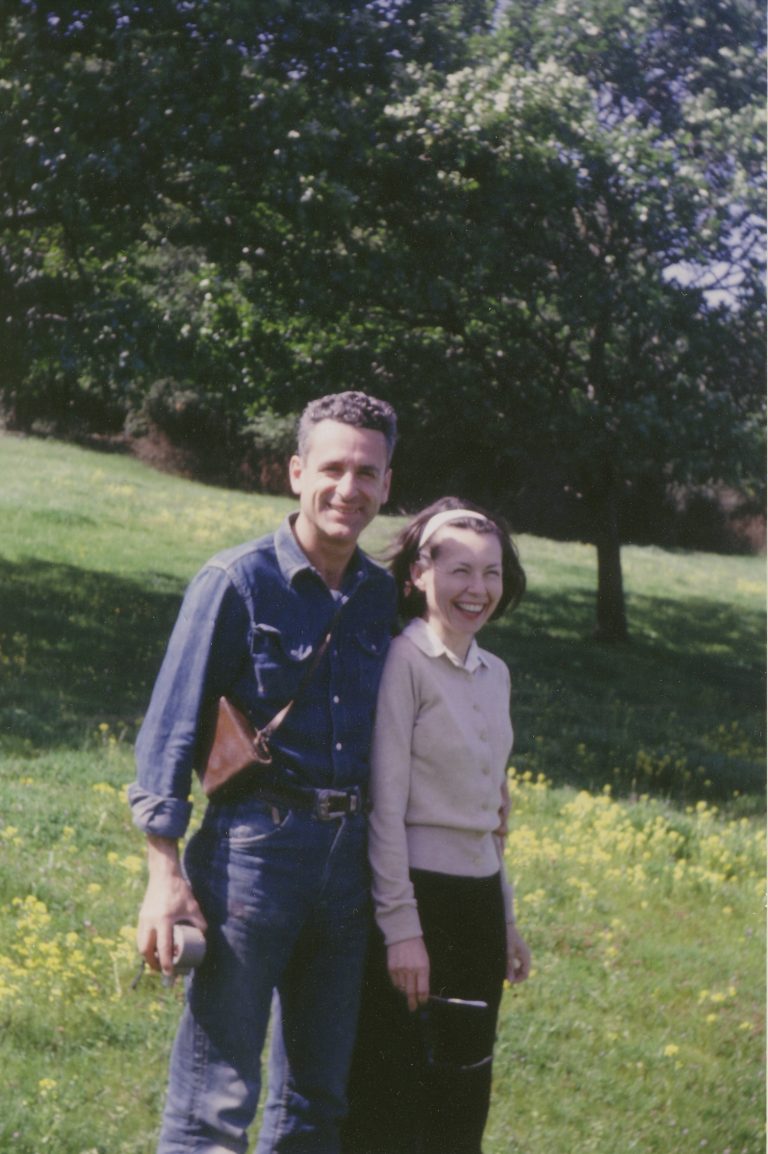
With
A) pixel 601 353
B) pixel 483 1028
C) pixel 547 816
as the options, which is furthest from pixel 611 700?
pixel 483 1028

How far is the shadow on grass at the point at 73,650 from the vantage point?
813cm

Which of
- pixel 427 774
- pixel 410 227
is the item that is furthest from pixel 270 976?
pixel 410 227

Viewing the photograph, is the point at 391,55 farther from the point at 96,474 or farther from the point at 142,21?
the point at 96,474

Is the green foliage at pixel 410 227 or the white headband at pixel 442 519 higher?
the green foliage at pixel 410 227

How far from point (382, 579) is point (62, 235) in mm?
7245

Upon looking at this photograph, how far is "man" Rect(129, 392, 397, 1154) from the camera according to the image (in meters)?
2.68

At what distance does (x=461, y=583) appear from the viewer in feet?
10.0

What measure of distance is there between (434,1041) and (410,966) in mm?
262

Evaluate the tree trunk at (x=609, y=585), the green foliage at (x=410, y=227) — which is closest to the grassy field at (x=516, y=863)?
the green foliage at (x=410, y=227)

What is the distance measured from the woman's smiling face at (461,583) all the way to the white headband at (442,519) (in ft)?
0.06

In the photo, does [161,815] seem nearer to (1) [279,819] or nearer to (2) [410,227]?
(1) [279,819]

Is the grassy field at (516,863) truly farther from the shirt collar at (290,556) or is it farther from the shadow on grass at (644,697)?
the shirt collar at (290,556)

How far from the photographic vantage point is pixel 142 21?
9.44 m

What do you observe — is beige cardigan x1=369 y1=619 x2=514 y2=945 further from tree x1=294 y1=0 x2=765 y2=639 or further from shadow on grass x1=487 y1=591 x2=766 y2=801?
tree x1=294 y1=0 x2=765 y2=639
